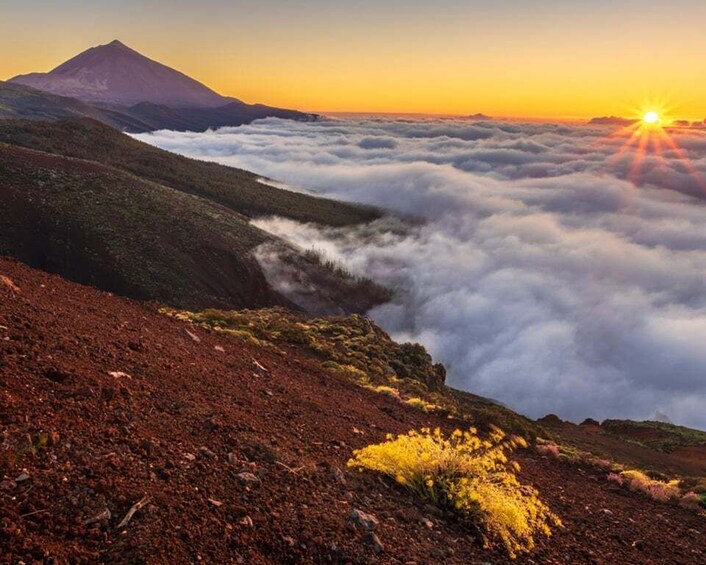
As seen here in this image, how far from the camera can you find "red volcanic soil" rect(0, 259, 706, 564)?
13.9ft

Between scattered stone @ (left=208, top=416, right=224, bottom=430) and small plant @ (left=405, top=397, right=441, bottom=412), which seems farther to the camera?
small plant @ (left=405, top=397, right=441, bottom=412)

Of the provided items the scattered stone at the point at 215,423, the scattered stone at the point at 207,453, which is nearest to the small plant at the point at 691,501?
the scattered stone at the point at 215,423

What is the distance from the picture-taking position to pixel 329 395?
44.8 ft

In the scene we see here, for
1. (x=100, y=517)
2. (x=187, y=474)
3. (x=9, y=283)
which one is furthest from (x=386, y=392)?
(x=100, y=517)

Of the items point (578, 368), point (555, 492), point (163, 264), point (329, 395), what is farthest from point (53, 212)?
point (578, 368)

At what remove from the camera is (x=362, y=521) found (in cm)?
583

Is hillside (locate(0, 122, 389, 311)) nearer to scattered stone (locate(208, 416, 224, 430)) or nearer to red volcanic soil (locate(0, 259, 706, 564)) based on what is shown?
red volcanic soil (locate(0, 259, 706, 564))

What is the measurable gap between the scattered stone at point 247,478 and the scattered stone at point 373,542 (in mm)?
1468

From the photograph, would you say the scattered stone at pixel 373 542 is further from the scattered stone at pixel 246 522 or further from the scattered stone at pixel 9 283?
the scattered stone at pixel 9 283

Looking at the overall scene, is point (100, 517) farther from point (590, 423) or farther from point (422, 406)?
point (590, 423)

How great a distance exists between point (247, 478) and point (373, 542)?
5.53 ft

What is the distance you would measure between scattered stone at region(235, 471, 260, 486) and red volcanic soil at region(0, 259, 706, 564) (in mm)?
21

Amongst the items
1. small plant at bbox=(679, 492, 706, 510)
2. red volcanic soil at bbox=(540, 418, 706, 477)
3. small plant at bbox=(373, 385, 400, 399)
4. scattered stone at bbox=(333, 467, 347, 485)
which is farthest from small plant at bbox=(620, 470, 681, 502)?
red volcanic soil at bbox=(540, 418, 706, 477)

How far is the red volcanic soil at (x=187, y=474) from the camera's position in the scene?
4.23m
